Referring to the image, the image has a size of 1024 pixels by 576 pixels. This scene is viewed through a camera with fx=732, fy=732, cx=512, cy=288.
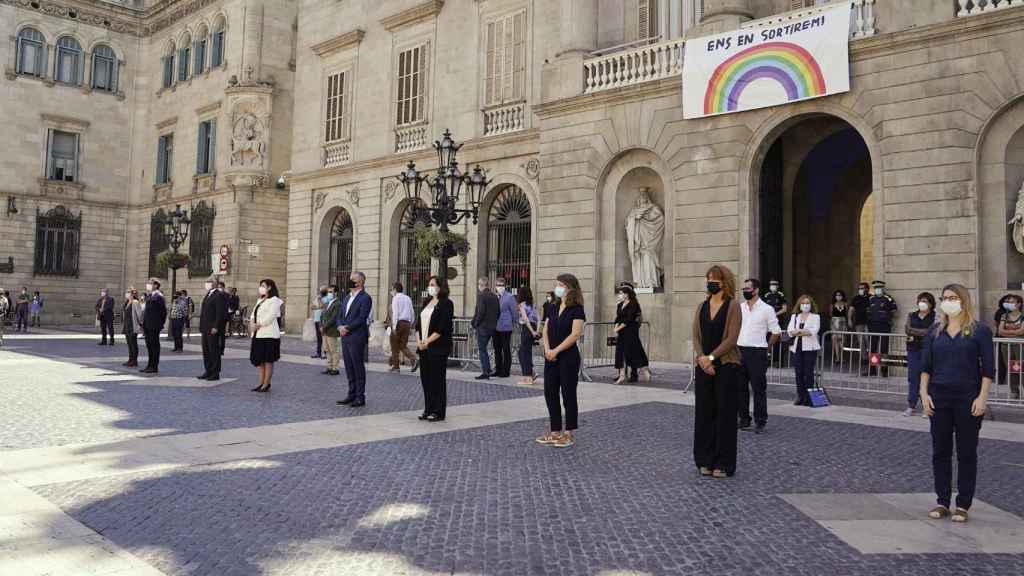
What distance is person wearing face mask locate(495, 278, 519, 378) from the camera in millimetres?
14797

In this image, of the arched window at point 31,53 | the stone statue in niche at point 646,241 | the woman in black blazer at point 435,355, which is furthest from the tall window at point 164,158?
the woman in black blazer at point 435,355

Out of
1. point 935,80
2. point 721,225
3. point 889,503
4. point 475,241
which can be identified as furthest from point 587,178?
point 889,503

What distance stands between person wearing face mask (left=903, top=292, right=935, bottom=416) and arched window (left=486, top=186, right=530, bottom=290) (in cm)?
1245

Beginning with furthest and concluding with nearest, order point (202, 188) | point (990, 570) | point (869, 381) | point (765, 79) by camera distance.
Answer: point (202, 188)
point (765, 79)
point (869, 381)
point (990, 570)

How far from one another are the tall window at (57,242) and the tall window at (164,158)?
495cm

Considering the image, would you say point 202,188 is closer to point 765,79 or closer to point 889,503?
point 765,79

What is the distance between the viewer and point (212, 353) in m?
13.3

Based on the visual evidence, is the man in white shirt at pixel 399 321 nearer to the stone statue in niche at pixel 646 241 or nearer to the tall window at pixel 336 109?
the stone statue in niche at pixel 646 241

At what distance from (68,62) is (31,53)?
1647 mm

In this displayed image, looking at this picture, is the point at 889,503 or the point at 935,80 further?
the point at 935,80

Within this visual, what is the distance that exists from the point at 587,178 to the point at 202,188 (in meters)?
23.0

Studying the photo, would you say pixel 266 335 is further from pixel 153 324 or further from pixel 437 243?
pixel 437 243

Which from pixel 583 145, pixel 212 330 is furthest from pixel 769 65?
pixel 212 330

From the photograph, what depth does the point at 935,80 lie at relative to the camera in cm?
1398
